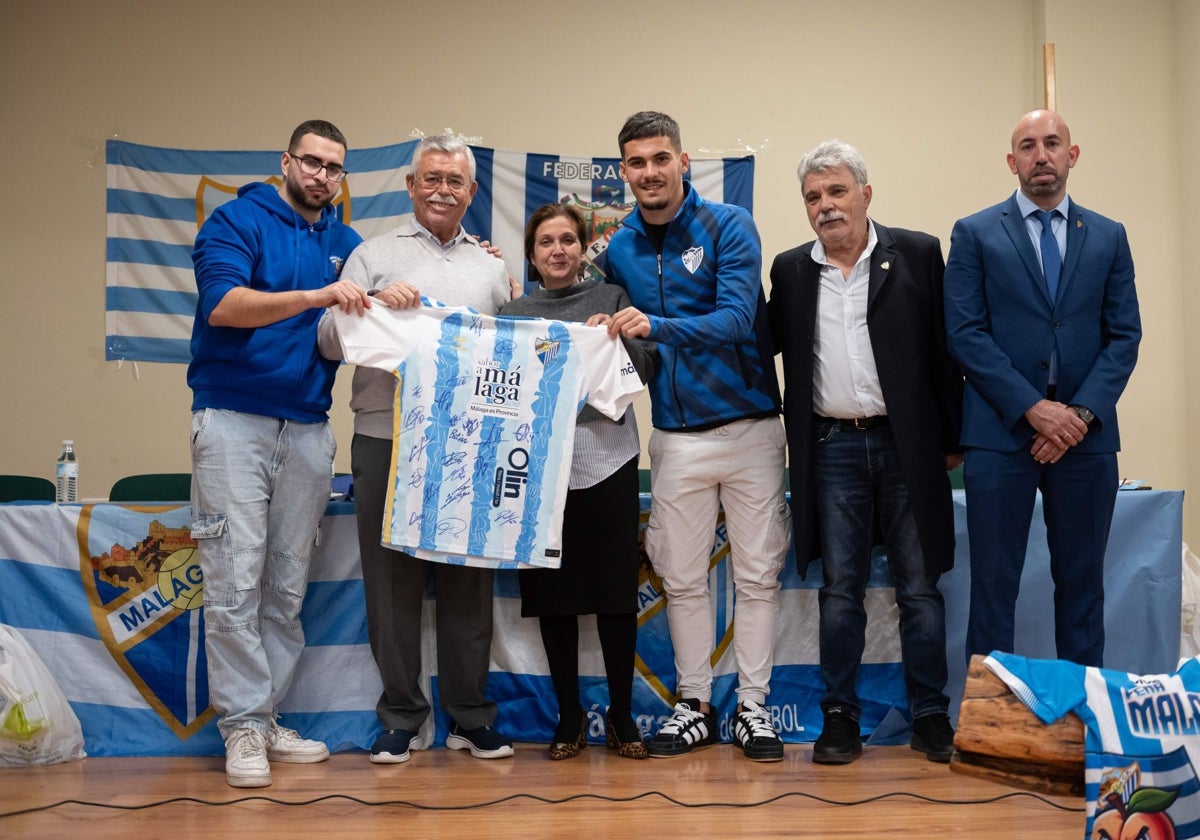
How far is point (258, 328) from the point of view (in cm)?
293

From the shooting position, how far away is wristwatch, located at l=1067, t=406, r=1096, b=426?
2.88 m

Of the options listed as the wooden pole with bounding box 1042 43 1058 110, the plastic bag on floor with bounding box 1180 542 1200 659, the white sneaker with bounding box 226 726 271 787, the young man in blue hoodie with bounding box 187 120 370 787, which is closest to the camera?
the white sneaker with bounding box 226 726 271 787

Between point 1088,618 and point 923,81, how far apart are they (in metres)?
3.92

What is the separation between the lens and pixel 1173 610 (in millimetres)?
3289

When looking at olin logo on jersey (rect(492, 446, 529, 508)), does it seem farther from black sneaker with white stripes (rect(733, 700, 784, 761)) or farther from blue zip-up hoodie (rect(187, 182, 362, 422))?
black sneaker with white stripes (rect(733, 700, 784, 761))

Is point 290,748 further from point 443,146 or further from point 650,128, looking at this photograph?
point 650,128

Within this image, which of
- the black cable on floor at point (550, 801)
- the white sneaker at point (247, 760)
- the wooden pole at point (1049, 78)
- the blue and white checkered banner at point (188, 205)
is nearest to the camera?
the black cable on floor at point (550, 801)

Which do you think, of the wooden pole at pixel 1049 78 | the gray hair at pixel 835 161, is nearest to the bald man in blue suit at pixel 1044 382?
the gray hair at pixel 835 161

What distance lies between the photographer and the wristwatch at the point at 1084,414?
9.46 ft

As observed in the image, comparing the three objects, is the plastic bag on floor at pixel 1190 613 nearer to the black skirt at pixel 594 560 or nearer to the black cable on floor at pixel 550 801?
the black cable on floor at pixel 550 801

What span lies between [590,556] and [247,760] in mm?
1090

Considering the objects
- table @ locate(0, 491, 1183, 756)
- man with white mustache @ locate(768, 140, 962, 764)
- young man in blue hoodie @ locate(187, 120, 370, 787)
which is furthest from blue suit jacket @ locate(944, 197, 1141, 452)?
young man in blue hoodie @ locate(187, 120, 370, 787)

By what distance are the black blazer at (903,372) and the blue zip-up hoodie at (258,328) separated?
1.42 metres

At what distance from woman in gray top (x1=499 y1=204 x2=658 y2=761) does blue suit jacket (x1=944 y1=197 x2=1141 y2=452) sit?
0.94 meters
